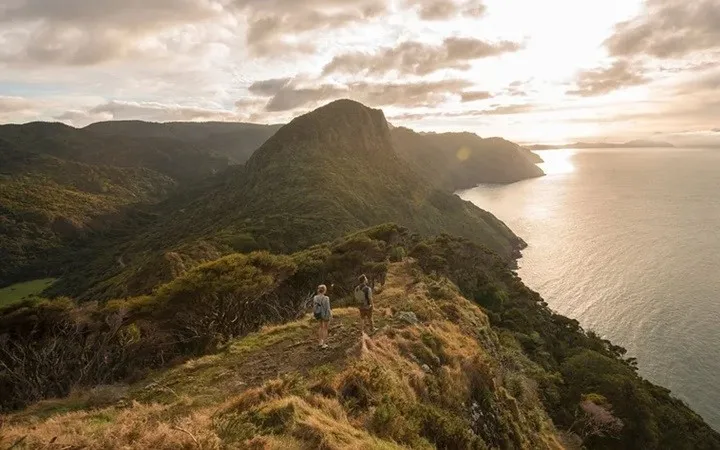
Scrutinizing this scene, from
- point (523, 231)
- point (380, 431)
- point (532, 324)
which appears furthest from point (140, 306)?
point (523, 231)

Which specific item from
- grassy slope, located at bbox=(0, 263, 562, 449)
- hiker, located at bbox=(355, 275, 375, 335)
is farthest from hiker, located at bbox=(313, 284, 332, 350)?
hiker, located at bbox=(355, 275, 375, 335)

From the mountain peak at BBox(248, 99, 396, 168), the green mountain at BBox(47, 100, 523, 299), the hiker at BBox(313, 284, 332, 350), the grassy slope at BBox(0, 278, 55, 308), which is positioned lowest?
the grassy slope at BBox(0, 278, 55, 308)

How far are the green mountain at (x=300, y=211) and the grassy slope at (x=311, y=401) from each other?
184 ft

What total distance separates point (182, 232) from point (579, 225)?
467 feet

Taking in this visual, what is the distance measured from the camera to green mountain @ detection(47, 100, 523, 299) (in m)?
96.0

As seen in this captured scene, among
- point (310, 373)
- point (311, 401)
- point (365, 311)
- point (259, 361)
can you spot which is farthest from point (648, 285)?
point (311, 401)

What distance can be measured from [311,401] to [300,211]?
107m

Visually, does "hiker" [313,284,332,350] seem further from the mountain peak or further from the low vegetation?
the mountain peak

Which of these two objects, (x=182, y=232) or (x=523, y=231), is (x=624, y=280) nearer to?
(x=523, y=231)

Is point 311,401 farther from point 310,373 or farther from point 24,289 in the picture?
point 24,289

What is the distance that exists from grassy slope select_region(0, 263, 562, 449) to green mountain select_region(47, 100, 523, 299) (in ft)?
184

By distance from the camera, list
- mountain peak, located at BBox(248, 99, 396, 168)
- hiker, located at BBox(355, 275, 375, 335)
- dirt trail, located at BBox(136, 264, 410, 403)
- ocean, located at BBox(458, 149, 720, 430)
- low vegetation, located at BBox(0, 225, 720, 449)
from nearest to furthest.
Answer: low vegetation, located at BBox(0, 225, 720, 449) < dirt trail, located at BBox(136, 264, 410, 403) < hiker, located at BBox(355, 275, 375, 335) < ocean, located at BBox(458, 149, 720, 430) < mountain peak, located at BBox(248, 99, 396, 168)

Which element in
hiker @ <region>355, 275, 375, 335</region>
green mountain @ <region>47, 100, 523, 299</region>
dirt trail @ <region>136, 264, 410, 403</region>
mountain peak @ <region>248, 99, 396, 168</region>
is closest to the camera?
dirt trail @ <region>136, 264, 410, 403</region>

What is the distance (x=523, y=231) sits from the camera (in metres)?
179
